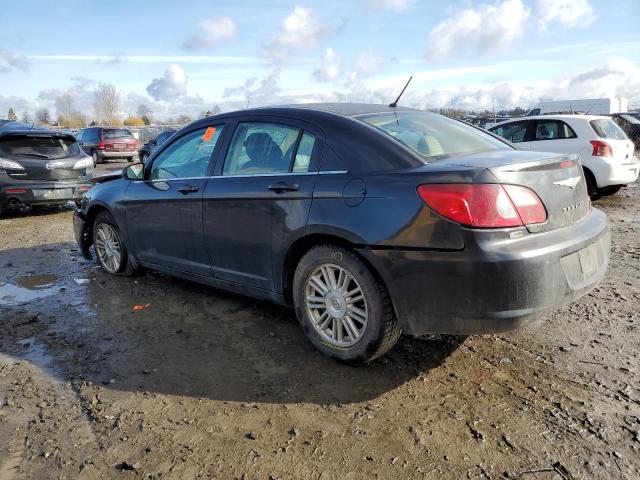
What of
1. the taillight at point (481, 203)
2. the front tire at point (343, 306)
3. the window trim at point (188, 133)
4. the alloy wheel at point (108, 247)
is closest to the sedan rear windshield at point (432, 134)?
the taillight at point (481, 203)

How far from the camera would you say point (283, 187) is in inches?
133

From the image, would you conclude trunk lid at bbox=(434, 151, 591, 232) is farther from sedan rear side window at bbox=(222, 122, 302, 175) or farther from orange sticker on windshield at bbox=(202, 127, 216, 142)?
orange sticker on windshield at bbox=(202, 127, 216, 142)

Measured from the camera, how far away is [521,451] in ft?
7.80

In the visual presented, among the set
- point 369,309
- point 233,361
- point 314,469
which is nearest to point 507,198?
point 369,309

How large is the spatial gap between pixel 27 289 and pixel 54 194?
4.37m

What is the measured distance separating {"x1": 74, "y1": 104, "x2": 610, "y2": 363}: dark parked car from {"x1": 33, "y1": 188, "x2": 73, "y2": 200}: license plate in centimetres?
565

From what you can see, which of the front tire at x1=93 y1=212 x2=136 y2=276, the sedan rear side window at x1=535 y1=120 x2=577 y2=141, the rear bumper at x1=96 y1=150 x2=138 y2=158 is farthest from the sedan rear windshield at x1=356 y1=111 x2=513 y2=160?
the rear bumper at x1=96 y1=150 x2=138 y2=158

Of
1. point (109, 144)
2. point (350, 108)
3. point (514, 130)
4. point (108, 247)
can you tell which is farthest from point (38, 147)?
point (109, 144)

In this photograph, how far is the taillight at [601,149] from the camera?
8.79 meters

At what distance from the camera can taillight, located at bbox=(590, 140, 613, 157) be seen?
8.79 metres

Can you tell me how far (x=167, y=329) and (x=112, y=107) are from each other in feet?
265

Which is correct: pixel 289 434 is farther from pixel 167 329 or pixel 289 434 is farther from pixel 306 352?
pixel 167 329

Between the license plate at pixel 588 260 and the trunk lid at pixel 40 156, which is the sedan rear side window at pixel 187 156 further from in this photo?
the trunk lid at pixel 40 156

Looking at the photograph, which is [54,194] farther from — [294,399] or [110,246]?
[294,399]
